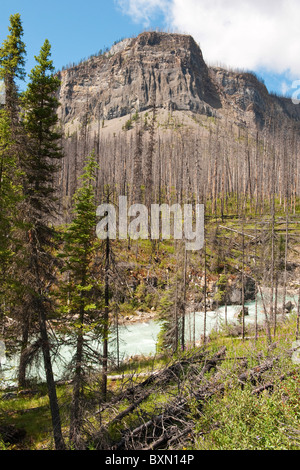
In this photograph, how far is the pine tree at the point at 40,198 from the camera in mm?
10984

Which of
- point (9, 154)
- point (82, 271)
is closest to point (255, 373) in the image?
point (82, 271)

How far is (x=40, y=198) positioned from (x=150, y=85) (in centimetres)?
17533

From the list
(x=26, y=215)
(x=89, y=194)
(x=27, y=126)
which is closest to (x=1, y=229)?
(x=26, y=215)

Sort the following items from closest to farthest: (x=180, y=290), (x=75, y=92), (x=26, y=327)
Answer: (x=26, y=327) < (x=180, y=290) < (x=75, y=92)

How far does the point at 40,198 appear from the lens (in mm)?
11492

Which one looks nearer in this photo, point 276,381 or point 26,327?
point 276,381

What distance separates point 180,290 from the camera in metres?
21.2

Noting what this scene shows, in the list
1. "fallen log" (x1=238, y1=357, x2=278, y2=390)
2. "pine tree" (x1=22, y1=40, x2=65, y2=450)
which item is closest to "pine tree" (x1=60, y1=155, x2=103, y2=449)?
"pine tree" (x1=22, y1=40, x2=65, y2=450)

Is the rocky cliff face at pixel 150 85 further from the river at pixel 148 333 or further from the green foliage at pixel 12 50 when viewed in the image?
the green foliage at pixel 12 50

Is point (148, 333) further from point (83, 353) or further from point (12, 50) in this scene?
point (12, 50)

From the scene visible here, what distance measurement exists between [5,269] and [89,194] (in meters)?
4.80
